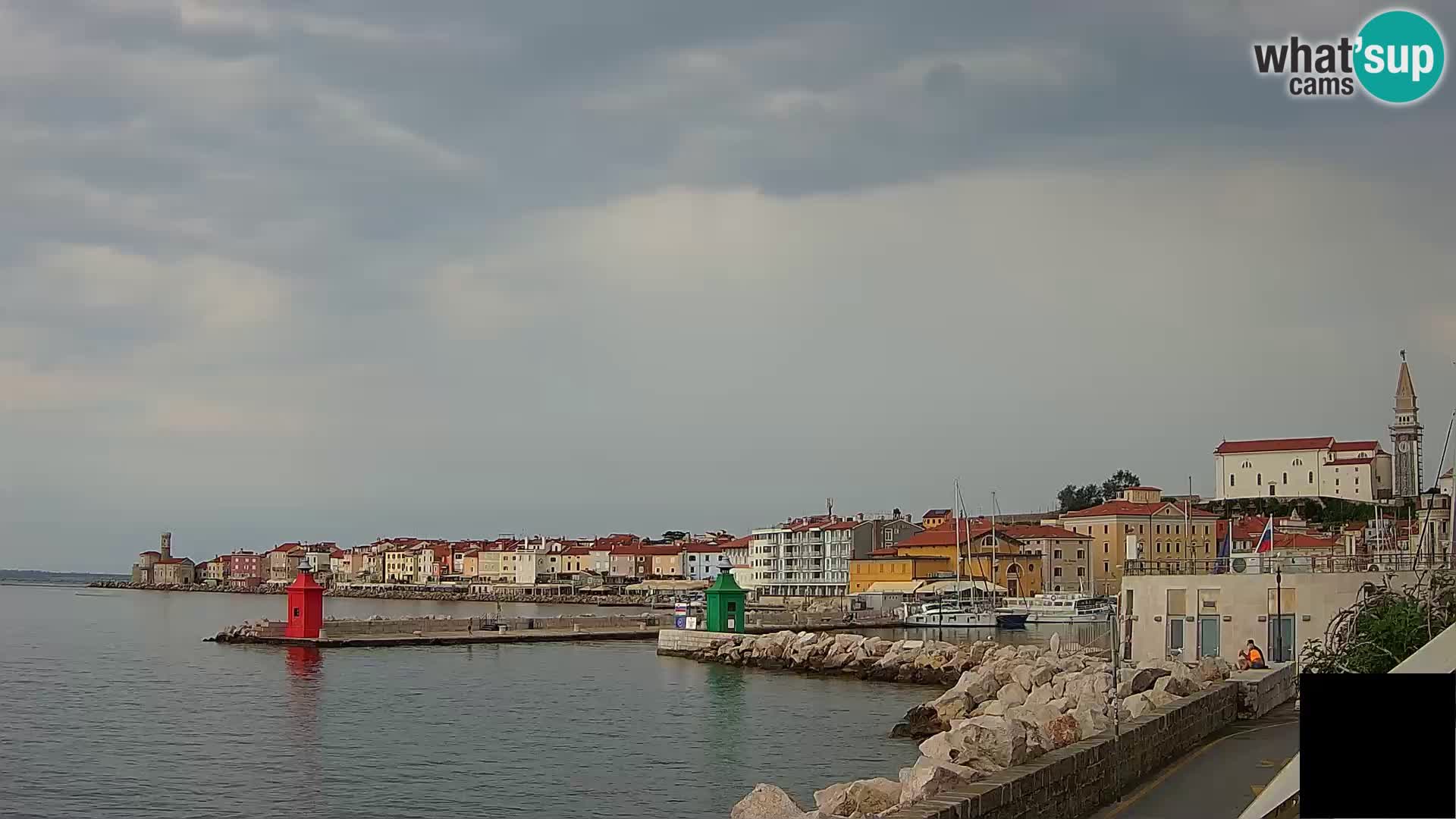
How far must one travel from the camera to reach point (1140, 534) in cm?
10012

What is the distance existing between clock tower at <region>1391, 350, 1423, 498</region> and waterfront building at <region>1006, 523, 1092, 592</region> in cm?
2872

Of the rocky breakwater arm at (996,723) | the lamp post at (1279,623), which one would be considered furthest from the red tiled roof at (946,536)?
the lamp post at (1279,623)

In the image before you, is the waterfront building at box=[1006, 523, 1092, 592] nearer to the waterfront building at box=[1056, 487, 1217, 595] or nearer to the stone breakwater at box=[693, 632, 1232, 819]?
the waterfront building at box=[1056, 487, 1217, 595]

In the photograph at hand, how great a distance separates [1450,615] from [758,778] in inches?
451

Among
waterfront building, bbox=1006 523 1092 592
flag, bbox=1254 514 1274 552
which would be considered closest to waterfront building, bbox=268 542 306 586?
waterfront building, bbox=1006 523 1092 592

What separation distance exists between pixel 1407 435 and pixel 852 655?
81680mm

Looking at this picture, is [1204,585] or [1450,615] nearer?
[1450,615]

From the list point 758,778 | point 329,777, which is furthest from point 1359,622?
point 329,777

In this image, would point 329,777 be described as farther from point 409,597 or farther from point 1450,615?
point 409,597

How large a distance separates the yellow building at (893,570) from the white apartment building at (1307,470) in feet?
124

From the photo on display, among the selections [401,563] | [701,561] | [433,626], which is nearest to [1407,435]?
[701,561]

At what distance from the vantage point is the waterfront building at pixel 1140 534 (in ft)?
328

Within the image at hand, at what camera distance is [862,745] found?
1090 inches

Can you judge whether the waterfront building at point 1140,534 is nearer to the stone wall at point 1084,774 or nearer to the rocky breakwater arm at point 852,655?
the rocky breakwater arm at point 852,655
